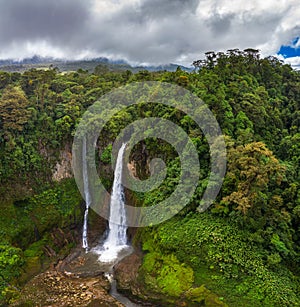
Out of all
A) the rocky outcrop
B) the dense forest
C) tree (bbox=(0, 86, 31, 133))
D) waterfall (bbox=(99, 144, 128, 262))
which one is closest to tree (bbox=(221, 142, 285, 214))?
the dense forest

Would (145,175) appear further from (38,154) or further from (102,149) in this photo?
(38,154)

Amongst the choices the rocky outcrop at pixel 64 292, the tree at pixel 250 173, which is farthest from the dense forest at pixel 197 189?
the rocky outcrop at pixel 64 292

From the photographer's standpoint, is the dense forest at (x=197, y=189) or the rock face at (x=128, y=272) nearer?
the dense forest at (x=197, y=189)

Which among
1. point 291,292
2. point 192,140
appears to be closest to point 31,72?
point 192,140

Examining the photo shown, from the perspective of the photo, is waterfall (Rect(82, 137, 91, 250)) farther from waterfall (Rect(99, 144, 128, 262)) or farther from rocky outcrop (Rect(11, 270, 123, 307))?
rocky outcrop (Rect(11, 270, 123, 307))

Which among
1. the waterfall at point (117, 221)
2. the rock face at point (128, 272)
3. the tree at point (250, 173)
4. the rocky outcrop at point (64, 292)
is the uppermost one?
the tree at point (250, 173)

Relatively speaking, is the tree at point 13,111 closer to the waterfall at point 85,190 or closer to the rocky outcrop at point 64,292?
the waterfall at point 85,190
